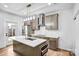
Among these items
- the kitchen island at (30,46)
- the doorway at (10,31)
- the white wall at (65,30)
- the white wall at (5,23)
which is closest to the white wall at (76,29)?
the white wall at (65,30)

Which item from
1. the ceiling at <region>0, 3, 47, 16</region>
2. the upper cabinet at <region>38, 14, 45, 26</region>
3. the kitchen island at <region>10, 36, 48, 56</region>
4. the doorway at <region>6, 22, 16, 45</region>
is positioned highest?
the ceiling at <region>0, 3, 47, 16</region>

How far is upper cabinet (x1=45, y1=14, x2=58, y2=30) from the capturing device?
948mm

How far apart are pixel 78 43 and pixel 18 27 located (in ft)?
3.26

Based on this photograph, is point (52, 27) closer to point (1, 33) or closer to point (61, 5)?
point (61, 5)

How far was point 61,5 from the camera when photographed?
893 millimetres

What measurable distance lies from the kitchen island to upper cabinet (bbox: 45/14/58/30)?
0.25m

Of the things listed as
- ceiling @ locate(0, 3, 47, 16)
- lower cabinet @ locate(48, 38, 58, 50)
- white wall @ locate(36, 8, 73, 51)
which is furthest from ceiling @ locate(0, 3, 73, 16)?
lower cabinet @ locate(48, 38, 58, 50)

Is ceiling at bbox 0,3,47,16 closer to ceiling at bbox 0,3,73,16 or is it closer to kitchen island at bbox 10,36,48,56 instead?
ceiling at bbox 0,3,73,16

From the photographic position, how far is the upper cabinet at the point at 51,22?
95 cm

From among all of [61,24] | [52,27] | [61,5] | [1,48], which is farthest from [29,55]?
[61,5]

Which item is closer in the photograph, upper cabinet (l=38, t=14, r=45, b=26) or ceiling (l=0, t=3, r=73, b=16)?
ceiling (l=0, t=3, r=73, b=16)

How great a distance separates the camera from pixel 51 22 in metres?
0.99

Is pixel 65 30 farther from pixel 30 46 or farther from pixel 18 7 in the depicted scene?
pixel 18 7

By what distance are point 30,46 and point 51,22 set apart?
52cm
